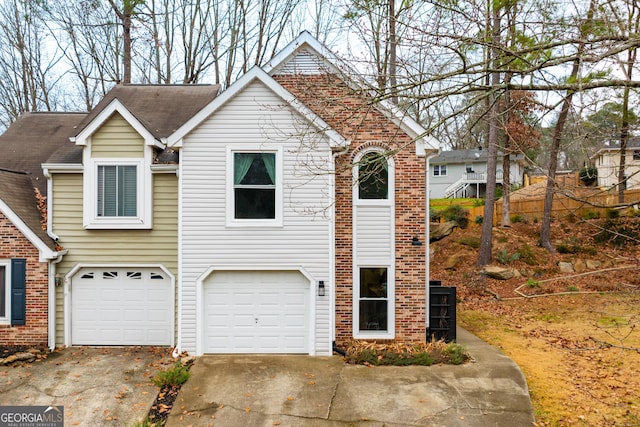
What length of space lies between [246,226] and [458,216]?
52.2 feet

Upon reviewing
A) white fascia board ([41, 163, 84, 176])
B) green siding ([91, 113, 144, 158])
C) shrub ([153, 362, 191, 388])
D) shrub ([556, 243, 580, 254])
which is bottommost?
shrub ([153, 362, 191, 388])

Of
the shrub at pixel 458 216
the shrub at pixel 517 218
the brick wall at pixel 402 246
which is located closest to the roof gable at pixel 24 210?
the brick wall at pixel 402 246

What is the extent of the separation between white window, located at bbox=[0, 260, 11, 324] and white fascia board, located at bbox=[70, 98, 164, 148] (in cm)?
336

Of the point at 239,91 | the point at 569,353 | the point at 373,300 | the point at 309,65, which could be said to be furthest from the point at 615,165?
the point at 239,91

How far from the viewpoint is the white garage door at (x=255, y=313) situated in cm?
919

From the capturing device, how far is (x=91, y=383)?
7.77 m

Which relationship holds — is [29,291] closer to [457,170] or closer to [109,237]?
[109,237]

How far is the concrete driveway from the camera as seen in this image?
6824mm

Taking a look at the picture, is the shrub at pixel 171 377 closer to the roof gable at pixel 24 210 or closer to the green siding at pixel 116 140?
the roof gable at pixel 24 210

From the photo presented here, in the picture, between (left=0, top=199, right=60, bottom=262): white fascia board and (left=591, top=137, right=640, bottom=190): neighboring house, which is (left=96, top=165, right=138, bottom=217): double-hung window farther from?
(left=591, top=137, right=640, bottom=190): neighboring house

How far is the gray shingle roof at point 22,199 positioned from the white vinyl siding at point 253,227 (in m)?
3.58

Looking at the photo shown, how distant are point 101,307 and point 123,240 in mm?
1746

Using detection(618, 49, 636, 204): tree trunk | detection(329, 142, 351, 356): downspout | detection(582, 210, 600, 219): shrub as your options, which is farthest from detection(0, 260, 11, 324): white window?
detection(582, 210, 600, 219): shrub

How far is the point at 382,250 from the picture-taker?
31.3ft
